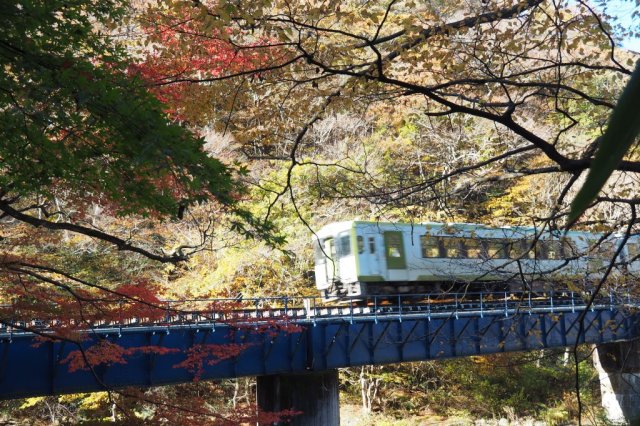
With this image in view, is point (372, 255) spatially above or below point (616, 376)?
above

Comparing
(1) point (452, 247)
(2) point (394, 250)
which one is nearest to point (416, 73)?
(2) point (394, 250)

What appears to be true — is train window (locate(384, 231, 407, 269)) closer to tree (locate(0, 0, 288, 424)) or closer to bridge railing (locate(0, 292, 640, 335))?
bridge railing (locate(0, 292, 640, 335))

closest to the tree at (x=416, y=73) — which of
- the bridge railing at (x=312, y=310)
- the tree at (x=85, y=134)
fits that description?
the tree at (x=85, y=134)

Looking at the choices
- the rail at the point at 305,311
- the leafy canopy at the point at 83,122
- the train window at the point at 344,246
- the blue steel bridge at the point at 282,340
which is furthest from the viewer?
the train window at the point at 344,246

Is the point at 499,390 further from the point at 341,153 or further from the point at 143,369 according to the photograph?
the point at 143,369

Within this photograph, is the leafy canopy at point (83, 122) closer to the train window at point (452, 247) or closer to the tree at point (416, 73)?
the tree at point (416, 73)

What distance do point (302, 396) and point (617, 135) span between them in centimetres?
1765

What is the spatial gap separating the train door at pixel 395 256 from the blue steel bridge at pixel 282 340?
4.18ft

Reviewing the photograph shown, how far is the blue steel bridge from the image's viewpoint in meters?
13.2

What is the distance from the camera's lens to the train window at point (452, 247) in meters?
21.5

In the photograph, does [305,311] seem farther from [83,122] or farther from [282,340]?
[83,122]

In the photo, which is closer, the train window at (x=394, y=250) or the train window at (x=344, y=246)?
the train window at (x=344, y=246)

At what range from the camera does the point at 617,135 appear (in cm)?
35

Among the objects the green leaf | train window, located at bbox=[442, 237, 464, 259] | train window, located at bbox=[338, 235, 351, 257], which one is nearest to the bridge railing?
train window, located at bbox=[338, 235, 351, 257]
